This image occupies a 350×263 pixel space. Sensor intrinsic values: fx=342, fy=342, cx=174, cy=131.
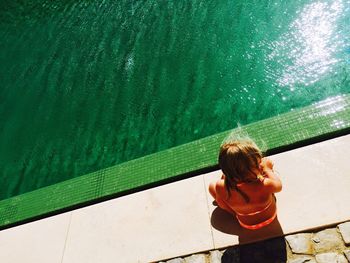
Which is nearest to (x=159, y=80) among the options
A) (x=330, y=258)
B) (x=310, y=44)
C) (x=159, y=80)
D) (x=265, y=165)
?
(x=159, y=80)

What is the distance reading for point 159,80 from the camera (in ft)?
19.9

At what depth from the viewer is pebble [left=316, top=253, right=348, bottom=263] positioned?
271cm

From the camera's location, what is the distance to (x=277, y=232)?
3.04m

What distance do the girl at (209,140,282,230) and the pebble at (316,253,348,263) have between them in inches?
19.0

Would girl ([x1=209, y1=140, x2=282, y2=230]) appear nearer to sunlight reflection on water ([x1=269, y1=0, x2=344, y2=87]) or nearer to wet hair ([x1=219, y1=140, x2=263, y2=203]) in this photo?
wet hair ([x1=219, y1=140, x2=263, y2=203])

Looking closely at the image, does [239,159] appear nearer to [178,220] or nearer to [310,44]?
[178,220]

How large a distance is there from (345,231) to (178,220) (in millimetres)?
1546

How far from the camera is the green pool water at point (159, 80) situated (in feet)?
17.1

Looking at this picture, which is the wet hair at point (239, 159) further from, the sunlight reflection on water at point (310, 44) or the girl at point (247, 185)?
the sunlight reflection on water at point (310, 44)

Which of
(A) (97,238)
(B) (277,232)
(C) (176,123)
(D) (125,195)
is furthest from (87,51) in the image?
(B) (277,232)

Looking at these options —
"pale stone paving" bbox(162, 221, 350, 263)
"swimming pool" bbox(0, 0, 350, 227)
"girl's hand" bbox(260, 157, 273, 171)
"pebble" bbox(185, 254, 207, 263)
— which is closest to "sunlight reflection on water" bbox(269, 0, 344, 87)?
"swimming pool" bbox(0, 0, 350, 227)

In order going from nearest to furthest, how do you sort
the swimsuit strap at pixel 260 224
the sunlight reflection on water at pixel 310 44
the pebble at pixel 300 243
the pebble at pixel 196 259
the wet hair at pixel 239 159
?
the wet hair at pixel 239 159 → the pebble at pixel 300 243 → the swimsuit strap at pixel 260 224 → the pebble at pixel 196 259 → the sunlight reflection on water at pixel 310 44

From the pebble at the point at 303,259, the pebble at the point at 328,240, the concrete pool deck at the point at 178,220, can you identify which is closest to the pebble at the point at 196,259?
the concrete pool deck at the point at 178,220

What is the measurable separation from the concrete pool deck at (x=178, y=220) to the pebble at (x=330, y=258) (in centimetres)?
26
